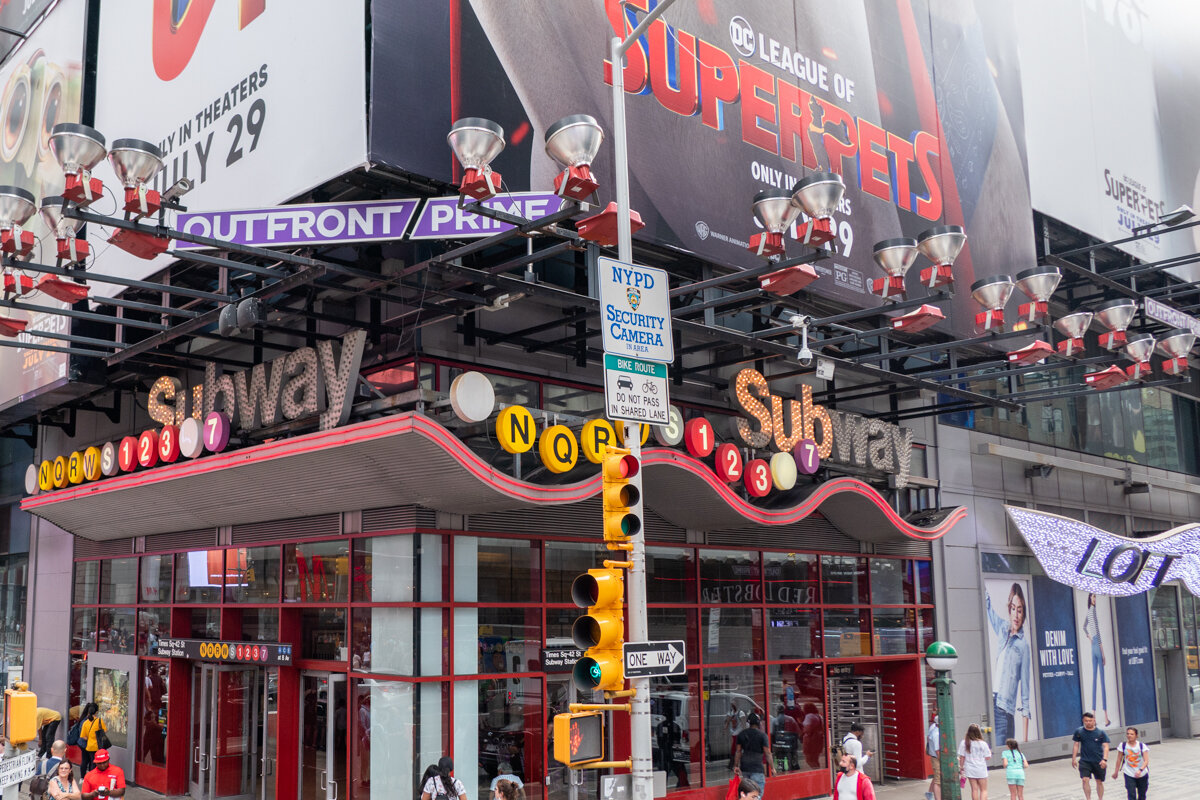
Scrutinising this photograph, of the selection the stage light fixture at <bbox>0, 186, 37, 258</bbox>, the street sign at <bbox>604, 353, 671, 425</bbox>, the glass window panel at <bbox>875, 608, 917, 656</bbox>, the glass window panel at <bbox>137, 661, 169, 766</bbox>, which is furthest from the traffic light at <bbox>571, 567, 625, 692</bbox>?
the glass window panel at <bbox>137, 661, 169, 766</bbox>

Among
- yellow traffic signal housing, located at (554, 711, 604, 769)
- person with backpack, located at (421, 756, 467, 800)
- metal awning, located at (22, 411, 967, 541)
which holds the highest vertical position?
metal awning, located at (22, 411, 967, 541)

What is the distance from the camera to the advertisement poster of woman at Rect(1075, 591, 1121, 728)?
27.1 meters

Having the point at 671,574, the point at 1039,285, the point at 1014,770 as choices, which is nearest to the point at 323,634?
the point at 671,574

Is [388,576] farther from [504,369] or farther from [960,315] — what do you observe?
[960,315]

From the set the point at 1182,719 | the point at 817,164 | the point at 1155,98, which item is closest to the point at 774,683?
the point at 817,164

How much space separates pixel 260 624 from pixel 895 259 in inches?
483

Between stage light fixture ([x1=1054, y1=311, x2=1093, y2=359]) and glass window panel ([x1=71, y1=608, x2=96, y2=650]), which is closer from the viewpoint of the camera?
stage light fixture ([x1=1054, y1=311, x2=1093, y2=359])

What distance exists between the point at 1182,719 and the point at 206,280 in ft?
97.3

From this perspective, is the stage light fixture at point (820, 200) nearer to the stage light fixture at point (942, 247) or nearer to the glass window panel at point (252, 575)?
the stage light fixture at point (942, 247)

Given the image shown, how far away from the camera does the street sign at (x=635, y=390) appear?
31.2 ft

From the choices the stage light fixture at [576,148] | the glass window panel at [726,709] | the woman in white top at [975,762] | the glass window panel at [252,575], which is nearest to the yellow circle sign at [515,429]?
the stage light fixture at [576,148]

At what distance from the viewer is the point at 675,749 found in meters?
18.1

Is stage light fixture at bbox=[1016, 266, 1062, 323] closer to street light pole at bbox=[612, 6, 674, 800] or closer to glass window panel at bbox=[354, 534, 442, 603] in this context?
street light pole at bbox=[612, 6, 674, 800]

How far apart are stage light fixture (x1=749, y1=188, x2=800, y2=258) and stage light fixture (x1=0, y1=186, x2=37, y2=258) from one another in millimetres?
8245
